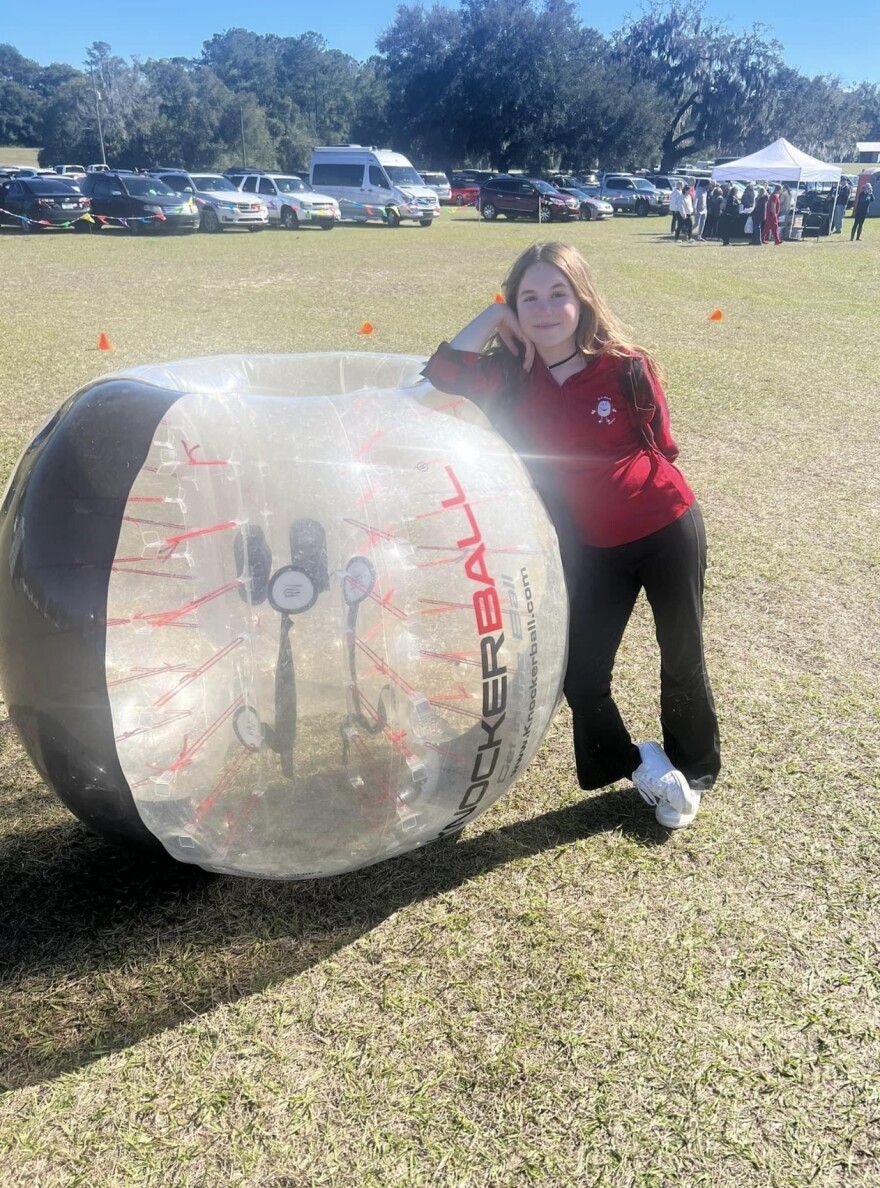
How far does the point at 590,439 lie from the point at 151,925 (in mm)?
2062

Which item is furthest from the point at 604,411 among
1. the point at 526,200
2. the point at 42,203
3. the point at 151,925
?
the point at 526,200

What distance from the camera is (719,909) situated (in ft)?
9.89

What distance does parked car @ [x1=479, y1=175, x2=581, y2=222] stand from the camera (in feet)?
111

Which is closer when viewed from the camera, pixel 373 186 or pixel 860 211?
pixel 860 211

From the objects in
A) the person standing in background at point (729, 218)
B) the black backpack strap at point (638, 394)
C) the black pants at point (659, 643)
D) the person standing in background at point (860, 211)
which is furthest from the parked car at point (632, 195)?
the black backpack strap at point (638, 394)

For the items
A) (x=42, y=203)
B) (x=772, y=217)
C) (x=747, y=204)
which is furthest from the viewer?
(x=747, y=204)

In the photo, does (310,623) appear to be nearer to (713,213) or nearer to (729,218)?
(729,218)

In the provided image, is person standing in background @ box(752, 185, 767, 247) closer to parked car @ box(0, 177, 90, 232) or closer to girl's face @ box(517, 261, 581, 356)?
parked car @ box(0, 177, 90, 232)

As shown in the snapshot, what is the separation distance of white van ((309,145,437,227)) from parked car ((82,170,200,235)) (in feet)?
23.8

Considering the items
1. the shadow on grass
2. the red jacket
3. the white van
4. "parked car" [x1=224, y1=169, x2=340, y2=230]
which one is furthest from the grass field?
the white van

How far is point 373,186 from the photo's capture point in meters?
32.2

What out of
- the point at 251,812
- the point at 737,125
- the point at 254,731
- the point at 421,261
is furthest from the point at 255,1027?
the point at 737,125

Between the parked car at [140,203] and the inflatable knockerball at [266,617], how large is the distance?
2691cm

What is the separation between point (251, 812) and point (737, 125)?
96488mm
